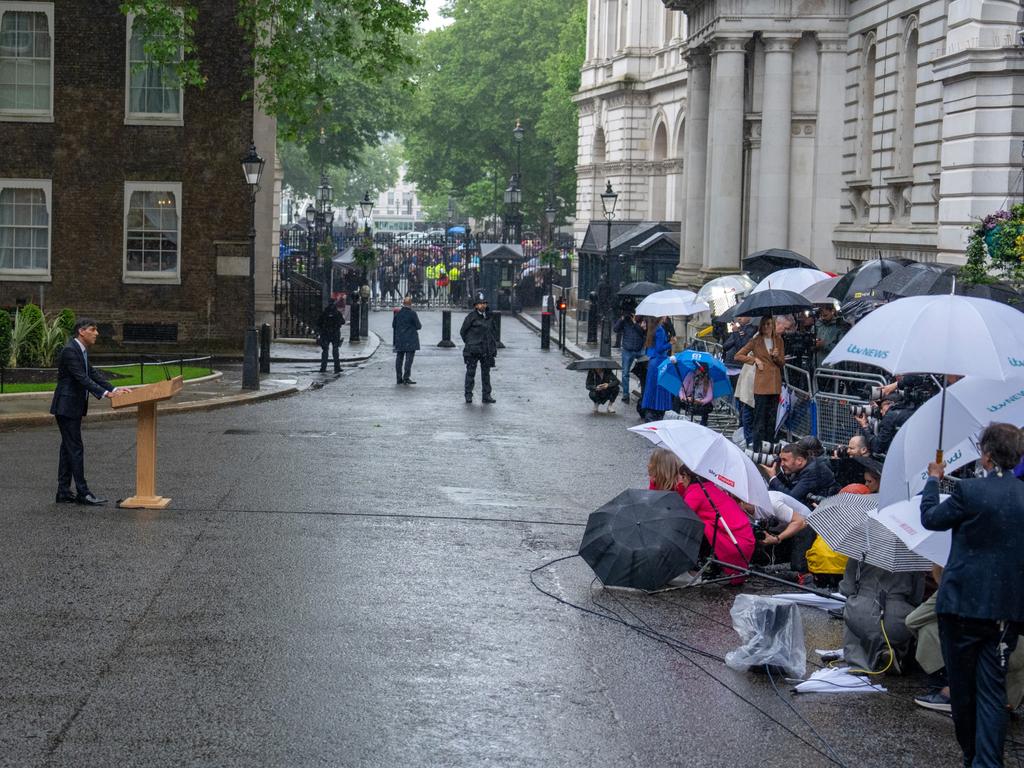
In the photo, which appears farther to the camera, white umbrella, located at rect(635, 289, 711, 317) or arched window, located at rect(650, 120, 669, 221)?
arched window, located at rect(650, 120, 669, 221)

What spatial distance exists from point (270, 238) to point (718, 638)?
98.3 ft

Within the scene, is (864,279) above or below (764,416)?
above

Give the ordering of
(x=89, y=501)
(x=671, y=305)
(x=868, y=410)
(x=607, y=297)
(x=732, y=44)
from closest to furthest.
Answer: (x=89, y=501), (x=868, y=410), (x=671, y=305), (x=732, y=44), (x=607, y=297)

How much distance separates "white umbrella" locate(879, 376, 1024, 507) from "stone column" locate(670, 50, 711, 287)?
3062 cm

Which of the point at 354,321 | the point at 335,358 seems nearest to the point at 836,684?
the point at 335,358

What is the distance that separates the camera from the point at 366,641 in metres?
10.1

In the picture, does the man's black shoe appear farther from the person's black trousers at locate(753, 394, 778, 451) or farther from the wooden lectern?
the person's black trousers at locate(753, 394, 778, 451)

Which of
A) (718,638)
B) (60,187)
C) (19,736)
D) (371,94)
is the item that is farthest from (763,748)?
(371,94)

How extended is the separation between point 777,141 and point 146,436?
23.9 metres

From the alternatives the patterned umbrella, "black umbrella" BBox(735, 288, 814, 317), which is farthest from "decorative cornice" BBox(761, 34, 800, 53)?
the patterned umbrella

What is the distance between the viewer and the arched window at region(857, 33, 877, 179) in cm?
3372

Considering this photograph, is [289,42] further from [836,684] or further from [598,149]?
[598,149]

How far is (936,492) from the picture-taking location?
7.85 metres

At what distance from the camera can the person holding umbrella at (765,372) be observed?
20141mm
